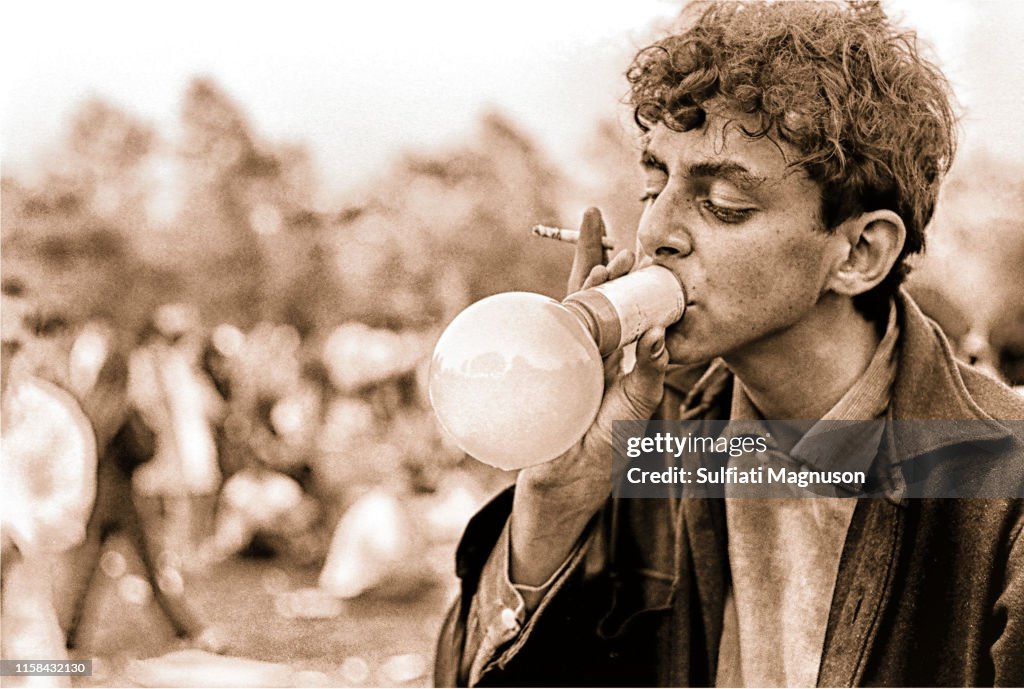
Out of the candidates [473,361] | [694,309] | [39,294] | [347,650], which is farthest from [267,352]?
[473,361]

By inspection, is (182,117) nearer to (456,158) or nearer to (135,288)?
(135,288)

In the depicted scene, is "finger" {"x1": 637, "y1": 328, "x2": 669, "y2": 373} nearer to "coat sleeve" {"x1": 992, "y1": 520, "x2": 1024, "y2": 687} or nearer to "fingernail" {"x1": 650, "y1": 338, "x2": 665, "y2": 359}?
"fingernail" {"x1": 650, "y1": 338, "x2": 665, "y2": 359}

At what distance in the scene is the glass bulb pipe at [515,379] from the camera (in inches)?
39.9

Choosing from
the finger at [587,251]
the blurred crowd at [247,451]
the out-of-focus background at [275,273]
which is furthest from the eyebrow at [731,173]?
the blurred crowd at [247,451]

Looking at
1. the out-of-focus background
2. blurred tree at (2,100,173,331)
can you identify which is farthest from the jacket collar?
blurred tree at (2,100,173,331)

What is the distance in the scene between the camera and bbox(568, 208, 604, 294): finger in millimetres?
1395

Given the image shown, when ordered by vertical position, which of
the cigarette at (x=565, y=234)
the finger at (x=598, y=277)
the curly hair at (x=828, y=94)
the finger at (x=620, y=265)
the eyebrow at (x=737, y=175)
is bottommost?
the finger at (x=598, y=277)

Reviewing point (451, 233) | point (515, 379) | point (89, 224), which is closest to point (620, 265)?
point (515, 379)

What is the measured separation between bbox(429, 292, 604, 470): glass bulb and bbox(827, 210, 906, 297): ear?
19.5 inches

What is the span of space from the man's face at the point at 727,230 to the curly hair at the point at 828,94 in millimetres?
25

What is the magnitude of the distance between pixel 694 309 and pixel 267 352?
3.65ft

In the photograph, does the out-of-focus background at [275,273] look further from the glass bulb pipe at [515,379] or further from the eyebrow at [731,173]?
the glass bulb pipe at [515,379]

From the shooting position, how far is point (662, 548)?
1.61 metres

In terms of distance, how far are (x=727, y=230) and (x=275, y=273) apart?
113 cm
